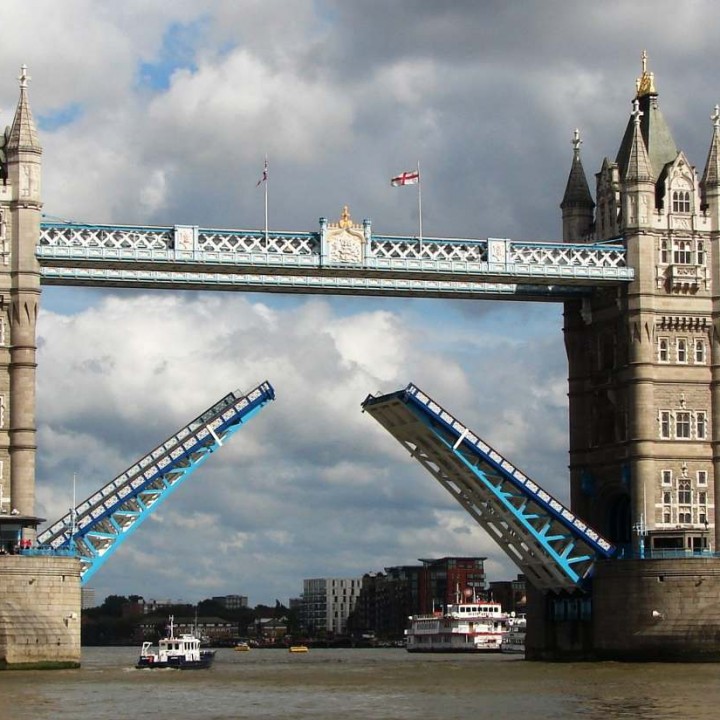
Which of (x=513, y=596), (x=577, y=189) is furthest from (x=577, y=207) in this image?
(x=513, y=596)

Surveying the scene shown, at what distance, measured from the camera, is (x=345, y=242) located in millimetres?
84000

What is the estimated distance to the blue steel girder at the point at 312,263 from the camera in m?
81.4

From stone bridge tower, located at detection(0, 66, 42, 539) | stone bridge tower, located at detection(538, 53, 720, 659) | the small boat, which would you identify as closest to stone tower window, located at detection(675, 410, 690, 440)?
stone bridge tower, located at detection(538, 53, 720, 659)

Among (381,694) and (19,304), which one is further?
(19,304)

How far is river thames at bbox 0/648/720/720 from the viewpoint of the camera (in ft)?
196

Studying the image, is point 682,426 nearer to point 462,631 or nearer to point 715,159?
point 715,159

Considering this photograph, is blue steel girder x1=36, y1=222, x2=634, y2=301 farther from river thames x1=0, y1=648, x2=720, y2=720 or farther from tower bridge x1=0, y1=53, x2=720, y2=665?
river thames x1=0, y1=648, x2=720, y2=720

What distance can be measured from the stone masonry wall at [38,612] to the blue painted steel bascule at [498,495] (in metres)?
16.2

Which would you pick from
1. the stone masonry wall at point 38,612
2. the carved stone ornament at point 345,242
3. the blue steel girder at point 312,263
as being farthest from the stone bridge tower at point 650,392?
the stone masonry wall at point 38,612

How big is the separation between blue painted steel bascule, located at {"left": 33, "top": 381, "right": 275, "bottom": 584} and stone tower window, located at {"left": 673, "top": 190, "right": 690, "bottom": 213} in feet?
65.2

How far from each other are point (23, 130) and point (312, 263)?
12.9 metres

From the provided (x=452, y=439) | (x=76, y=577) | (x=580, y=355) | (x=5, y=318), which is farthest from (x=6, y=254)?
(x=580, y=355)

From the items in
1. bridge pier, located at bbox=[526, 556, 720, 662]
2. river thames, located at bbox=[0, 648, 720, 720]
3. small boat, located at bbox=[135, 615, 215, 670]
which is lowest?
river thames, located at bbox=[0, 648, 720, 720]

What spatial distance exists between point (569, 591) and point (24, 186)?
95.6 feet
